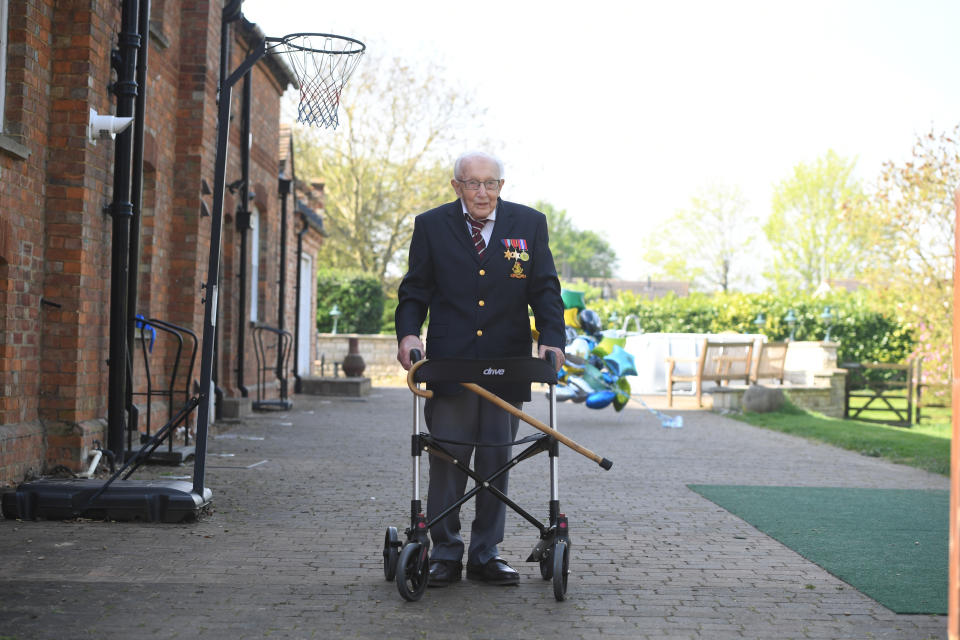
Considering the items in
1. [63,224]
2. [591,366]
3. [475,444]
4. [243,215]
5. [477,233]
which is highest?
[243,215]

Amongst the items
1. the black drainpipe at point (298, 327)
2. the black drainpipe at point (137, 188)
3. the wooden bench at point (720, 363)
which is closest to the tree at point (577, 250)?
the black drainpipe at point (298, 327)

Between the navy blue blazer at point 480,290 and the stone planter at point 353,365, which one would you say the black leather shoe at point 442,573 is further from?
the stone planter at point 353,365

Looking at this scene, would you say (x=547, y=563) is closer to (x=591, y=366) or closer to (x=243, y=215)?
(x=591, y=366)

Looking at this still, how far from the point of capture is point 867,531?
6.44 meters

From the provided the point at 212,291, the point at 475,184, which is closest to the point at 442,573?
the point at 475,184

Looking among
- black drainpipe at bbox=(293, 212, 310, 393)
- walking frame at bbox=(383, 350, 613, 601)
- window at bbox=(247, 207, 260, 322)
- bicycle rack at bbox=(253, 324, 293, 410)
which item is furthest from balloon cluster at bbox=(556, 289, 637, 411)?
walking frame at bbox=(383, 350, 613, 601)

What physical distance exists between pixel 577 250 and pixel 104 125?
4132 inches

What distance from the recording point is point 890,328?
28969 millimetres

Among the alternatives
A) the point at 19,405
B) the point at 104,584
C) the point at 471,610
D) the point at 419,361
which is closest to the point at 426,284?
the point at 419,361

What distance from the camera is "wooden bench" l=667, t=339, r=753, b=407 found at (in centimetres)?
1784

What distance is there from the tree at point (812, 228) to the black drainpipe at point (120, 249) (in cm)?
4759

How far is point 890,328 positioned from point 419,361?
89.5ft

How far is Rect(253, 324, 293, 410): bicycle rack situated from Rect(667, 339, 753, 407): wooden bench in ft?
22.8

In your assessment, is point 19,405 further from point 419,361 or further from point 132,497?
point 419,361
